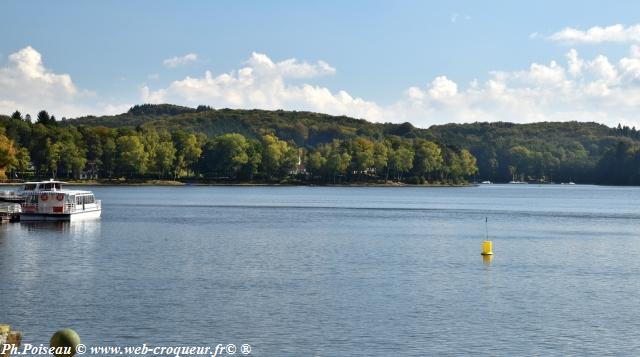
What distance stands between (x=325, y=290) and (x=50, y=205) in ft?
255

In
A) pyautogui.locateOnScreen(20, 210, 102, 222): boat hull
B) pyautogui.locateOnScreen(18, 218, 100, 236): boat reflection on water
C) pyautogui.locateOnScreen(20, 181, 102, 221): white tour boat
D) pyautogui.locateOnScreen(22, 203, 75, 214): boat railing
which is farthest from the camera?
pyautogui.locateOnScreen(22, 203, 75, 214): boat railing

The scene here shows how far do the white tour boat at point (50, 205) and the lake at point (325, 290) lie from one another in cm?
993

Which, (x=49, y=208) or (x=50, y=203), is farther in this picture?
(x=50, y=203)

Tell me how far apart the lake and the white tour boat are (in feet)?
32.6

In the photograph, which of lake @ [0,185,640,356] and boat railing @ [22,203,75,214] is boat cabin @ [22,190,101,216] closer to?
boat railing @ [22,203,75,214]

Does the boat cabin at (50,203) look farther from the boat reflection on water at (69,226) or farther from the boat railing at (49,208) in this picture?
the boat reflection on water at (69,226)

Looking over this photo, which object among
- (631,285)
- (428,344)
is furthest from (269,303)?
(631,285)

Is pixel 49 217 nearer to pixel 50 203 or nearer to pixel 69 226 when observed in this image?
pixel 50 203

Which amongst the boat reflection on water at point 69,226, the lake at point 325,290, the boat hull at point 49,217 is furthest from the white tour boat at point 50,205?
the lake at point 325,290

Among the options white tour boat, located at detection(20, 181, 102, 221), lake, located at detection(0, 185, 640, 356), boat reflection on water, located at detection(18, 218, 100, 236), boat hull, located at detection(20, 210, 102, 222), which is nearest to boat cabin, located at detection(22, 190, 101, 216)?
white tour boat, located at detection(20, 181, 102, 221)

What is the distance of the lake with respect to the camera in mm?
47688

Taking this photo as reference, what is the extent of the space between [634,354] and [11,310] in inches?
1361

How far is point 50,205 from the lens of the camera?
131250 millimetres

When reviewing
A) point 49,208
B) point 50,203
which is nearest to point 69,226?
point 49,208
